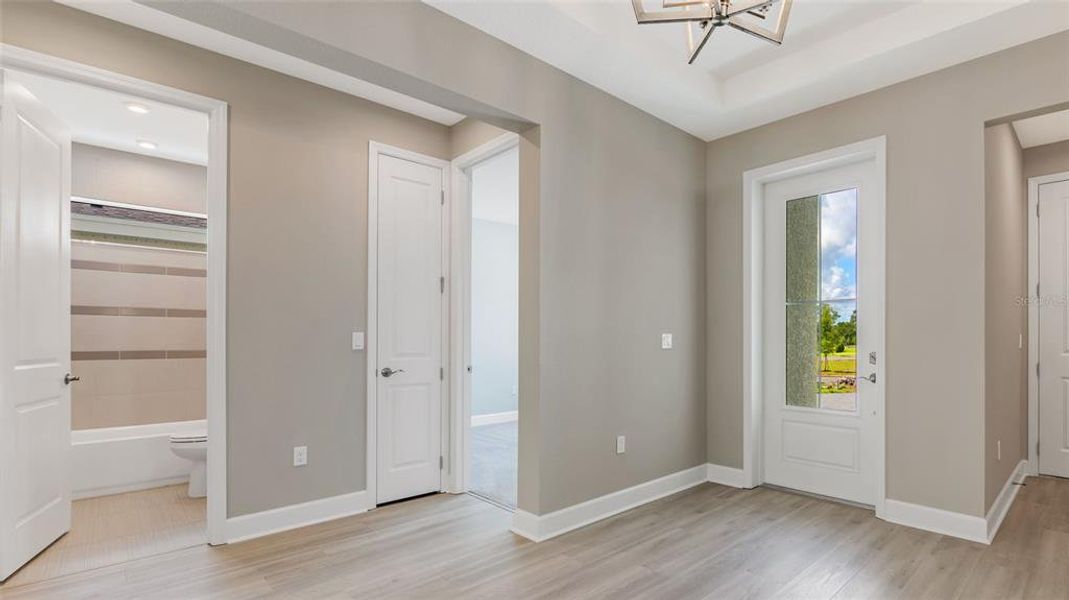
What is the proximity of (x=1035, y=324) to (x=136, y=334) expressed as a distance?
24.6ft

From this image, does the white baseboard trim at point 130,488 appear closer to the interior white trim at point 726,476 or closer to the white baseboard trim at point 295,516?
the white baseboard trim at point 295,516

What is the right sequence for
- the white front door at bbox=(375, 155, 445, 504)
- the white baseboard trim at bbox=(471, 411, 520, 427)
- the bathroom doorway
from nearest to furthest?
the white front door at bbox=(375, 155, 445, 504) < the bathroom doorway < the white baseboard trim at bbox=(471, 411, 520, 427)

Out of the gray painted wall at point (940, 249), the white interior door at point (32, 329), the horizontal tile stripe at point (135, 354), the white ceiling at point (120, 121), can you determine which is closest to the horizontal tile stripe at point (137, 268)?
the horizontal tile stripe at point (135, 354)

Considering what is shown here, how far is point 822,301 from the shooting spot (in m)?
3.79

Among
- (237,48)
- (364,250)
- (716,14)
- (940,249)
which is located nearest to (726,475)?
(940,249)

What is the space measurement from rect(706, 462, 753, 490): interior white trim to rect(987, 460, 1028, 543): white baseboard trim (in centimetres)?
138

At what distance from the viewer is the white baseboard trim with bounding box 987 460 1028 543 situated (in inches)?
121

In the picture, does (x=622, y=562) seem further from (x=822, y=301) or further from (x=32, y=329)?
(x=32, y=329)

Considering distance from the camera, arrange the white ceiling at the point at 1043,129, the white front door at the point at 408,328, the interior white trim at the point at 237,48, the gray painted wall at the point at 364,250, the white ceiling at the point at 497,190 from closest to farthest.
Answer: the interior white trim at the point at 237,48 → the gray painted wall at the point at 364,250 → the white front door at the point at 408,328 → the white ceiling at the point at 1043,129 → the white ceiling at the point at 497,190

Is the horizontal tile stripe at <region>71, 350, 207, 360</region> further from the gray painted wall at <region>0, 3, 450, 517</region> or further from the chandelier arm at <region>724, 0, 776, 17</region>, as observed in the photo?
the chandelier arm at <region>724, 0, 776, 17</region>

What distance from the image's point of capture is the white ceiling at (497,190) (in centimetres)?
494

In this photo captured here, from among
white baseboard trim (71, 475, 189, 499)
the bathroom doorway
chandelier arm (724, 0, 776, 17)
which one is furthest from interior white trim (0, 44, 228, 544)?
the bathroom doorway

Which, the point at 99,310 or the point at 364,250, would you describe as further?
the point at 99,310

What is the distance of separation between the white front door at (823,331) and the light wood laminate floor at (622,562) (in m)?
0.44
